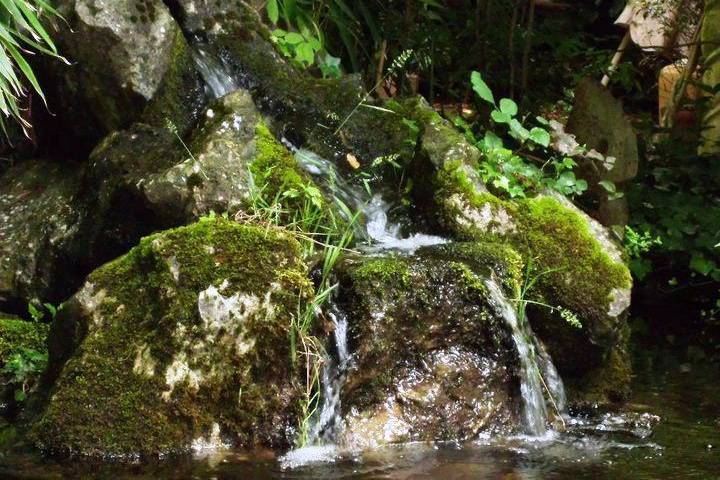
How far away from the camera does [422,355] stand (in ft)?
11.8

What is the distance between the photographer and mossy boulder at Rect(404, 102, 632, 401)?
417cm

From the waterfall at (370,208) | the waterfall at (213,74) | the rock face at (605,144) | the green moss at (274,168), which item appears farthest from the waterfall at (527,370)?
the waterfall at (213,74)

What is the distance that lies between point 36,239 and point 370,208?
1754 millimetres

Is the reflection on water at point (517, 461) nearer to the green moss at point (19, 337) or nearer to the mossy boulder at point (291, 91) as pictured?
the green moss at point (19, 337)

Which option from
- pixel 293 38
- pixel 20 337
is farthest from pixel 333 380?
pixel 293 38

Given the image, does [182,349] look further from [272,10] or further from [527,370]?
[272,10]

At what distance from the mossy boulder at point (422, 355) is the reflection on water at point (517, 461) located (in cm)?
13

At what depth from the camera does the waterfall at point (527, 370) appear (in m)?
3.65

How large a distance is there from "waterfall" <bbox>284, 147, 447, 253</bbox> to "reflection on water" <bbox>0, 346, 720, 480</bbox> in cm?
114

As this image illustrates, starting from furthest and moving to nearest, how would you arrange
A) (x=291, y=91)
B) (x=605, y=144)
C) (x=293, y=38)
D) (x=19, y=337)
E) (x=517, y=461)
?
1. (x=293, y=38)
2. (x=605, y=144)
3. (x=291, y=91)
4. (x=19, y=337)
5. (x=517, y=461)

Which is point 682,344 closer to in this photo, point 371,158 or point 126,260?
point 371,158

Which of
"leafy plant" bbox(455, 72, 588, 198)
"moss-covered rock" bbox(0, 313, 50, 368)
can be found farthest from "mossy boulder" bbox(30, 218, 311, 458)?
"leafy plant" bbox(455, 72, 588, 198)

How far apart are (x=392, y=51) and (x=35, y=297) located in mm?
3612

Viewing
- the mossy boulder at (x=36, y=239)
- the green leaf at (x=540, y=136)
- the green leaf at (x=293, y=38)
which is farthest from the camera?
the green leaf at (x=293, y=38)
